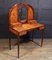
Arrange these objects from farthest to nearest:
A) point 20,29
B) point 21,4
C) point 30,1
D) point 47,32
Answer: point 47,32, point 30,1, point 21,4, point 20,29

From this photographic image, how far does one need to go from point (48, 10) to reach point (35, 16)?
0.99 feet

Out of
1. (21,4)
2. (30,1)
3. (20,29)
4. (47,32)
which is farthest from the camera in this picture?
(47,32)

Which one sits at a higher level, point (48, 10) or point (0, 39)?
point (48, 10)

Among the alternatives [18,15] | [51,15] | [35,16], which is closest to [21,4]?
[18,15]

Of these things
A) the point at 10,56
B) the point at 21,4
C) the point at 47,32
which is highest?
the point at 21,4

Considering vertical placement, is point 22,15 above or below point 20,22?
above

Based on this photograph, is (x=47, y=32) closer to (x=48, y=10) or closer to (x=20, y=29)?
(x=48, y=10)

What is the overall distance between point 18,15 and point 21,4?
21 cm

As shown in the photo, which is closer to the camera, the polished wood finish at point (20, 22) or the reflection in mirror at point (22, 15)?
the polished wood finish at point (20, 22)

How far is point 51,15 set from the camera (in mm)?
3443

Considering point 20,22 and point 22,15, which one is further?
point 22,15

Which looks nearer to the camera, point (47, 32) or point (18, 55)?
point (18, 55)

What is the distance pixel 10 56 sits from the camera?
2859mm

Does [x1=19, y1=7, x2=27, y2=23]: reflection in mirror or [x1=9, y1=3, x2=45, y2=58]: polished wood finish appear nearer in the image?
[x1=9, y1=3, x2=45, y2=58]: polished wood finish
